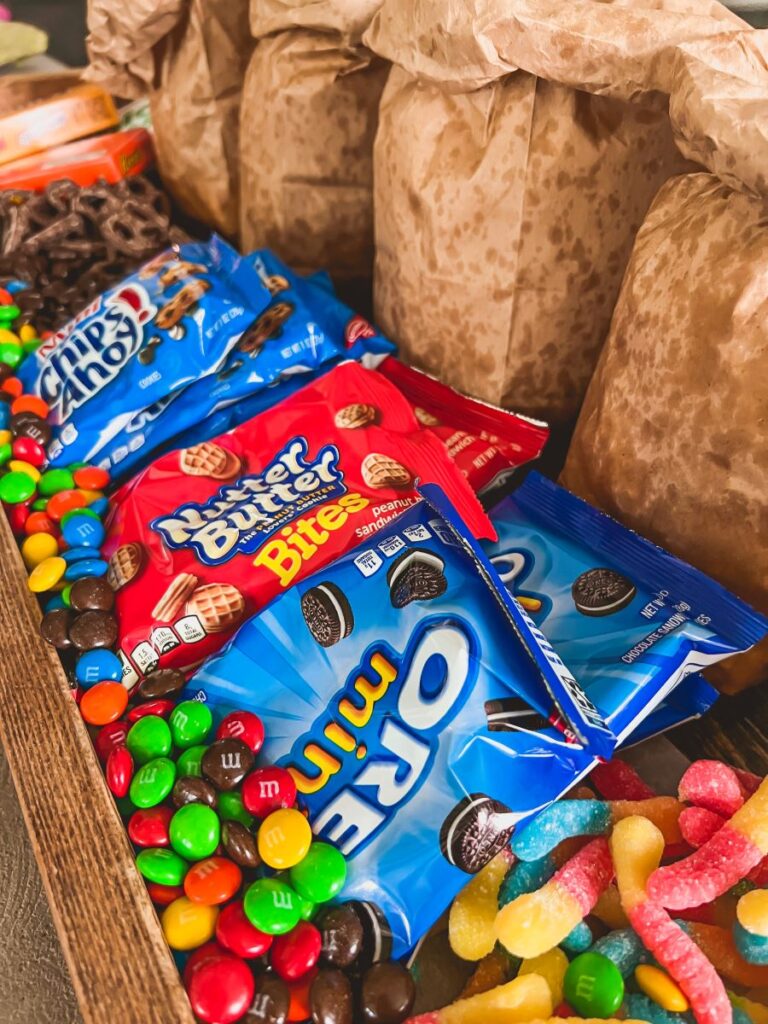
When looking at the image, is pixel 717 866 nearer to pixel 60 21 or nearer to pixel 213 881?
pixel 213 881

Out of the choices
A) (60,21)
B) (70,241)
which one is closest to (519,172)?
(70,241)

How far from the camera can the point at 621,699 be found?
0.73 meters

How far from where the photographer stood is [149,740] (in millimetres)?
776

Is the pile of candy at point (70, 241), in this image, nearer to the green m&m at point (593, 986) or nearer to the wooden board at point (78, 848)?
the wooden board at point (78, 848)

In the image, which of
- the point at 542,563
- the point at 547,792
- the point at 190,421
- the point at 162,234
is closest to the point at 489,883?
the point at 547,792

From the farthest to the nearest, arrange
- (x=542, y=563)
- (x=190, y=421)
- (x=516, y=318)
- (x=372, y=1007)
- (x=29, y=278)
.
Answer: (x=29, y=278), (x=190, y=421), (x=516, y=318), (x=542, y=563), (x=372, y=1007)

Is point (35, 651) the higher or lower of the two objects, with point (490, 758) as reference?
lower

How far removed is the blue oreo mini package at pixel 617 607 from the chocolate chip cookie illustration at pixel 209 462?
337 millimetres

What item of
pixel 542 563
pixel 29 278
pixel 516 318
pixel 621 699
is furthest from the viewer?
pixel 29 278

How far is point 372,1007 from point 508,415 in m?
0.66

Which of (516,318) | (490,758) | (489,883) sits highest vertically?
(516,318)

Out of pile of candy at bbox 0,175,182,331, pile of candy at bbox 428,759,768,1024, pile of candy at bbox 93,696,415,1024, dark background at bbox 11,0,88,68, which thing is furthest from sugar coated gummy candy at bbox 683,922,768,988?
dark background at bbox 11,0,88,68

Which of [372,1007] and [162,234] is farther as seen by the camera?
[162,234]

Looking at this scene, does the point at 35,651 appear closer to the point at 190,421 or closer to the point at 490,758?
the point at 190,421
